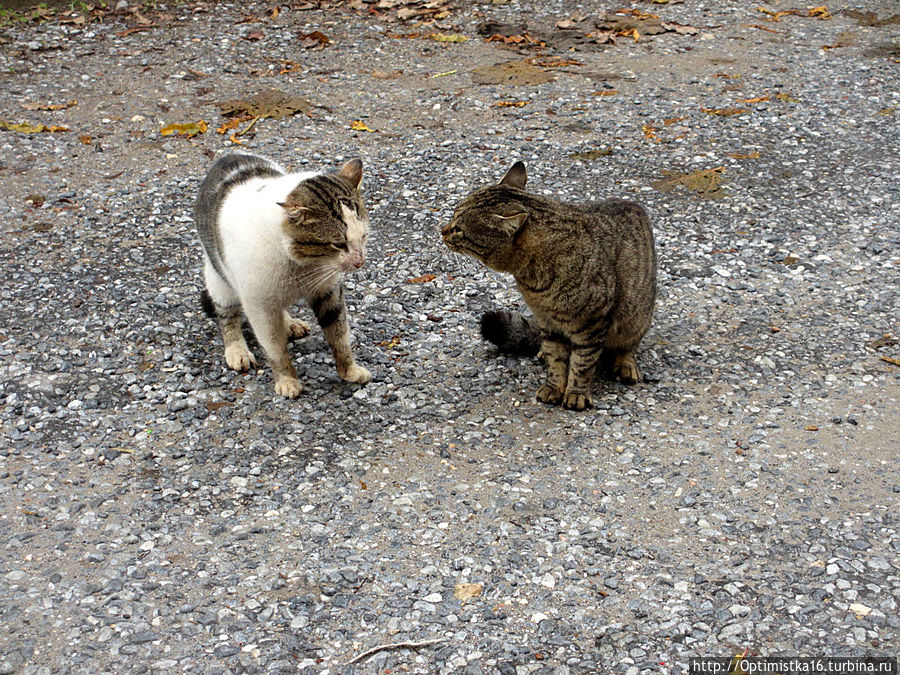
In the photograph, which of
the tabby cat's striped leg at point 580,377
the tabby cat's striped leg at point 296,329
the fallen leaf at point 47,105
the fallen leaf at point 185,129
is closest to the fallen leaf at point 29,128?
the fallen leaf at point 47,105

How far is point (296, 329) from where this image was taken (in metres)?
5.25

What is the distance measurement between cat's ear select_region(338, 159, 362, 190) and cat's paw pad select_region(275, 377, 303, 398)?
114 centimetres

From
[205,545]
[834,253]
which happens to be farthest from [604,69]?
[205,545]

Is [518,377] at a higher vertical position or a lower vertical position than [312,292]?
lower

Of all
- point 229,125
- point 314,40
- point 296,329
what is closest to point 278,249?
point 296,329

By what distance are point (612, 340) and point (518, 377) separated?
0.59m

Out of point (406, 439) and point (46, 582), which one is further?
point (406, 439)

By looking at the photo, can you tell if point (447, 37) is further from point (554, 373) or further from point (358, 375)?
point (554, 373)

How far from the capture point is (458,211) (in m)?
4.34

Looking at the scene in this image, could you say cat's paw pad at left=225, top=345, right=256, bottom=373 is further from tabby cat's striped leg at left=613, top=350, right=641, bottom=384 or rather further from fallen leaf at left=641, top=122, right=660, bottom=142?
fallen leaf at left=641, top=122, right=660, bottom=142

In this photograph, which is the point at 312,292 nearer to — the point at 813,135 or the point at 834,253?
the point at 834,253

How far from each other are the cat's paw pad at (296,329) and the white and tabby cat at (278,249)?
0.32m

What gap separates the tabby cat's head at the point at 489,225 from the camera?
419cm

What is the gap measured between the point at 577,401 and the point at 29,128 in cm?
598
